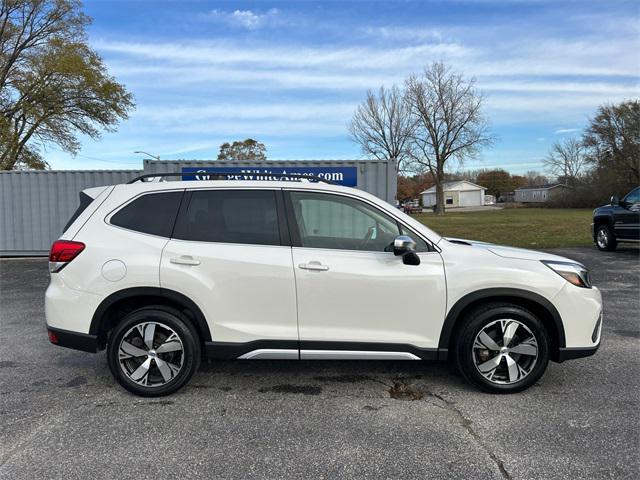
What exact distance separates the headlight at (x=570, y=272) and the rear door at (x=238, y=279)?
2142 mm

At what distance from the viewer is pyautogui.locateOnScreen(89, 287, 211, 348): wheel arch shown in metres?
3.57

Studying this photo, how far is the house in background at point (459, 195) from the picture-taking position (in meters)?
96.2

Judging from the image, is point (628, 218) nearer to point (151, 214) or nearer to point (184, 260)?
point (184, 260)

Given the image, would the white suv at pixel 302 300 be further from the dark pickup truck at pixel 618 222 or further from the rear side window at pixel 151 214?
the dark pickup truck at pixel 618 222

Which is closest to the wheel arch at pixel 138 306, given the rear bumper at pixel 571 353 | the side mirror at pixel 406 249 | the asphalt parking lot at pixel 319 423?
the asphalt parking lot at pixel 319 423

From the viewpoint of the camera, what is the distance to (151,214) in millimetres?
3752

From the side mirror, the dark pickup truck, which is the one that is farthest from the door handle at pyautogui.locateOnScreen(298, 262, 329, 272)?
the dark pickup truck

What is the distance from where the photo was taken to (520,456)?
2.80m

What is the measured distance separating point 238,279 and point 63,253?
4.78ft

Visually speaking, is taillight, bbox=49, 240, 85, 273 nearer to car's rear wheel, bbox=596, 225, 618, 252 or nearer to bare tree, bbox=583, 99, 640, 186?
car's rear wheel, bbox=596, 225, 618, 252

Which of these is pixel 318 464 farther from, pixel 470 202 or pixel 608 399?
pixel 470 202

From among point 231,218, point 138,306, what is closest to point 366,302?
point 231,218

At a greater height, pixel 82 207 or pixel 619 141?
pixel 619 141

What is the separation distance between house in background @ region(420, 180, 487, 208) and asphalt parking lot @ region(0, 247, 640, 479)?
94553mm
